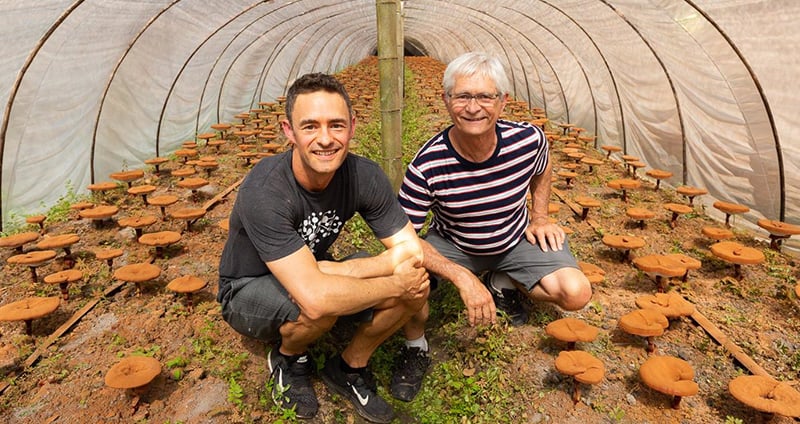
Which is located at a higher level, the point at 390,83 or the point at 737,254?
the point at 390,83

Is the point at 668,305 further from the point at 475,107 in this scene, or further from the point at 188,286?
the point at 188,286

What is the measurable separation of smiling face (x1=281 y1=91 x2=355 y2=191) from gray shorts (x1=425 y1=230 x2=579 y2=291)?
4.80ft

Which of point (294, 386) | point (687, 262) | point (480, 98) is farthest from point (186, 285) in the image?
point (687, 262)

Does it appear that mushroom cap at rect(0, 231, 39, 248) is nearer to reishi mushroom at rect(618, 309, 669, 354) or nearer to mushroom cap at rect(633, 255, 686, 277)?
reishi mushroom at rect(618, 309, 669, 354)

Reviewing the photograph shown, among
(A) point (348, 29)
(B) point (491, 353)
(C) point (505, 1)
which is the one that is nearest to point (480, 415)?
(B) point (491, 353)

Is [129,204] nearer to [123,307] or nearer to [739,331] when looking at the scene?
[123,307]

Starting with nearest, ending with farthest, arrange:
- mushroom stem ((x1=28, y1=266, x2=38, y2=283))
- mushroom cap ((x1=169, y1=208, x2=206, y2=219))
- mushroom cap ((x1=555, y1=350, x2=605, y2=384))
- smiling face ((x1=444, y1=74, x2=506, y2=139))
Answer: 1. mushroom cap ((x1=555, y1=350, x2=605, y2=384))
2. smiling face ((x1=444, y1=74, x2=506, y2=139))
3. mushroom stem ((x1=28, y1=266, x2=38, y2=283))
4. mushroom cap ((x1=169, y1=208, x2=206, y2=219))

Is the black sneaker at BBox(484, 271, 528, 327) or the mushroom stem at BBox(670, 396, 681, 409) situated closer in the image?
the mushroom stem at BBox(670, 396, 681, 409)

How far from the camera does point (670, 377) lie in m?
2.79

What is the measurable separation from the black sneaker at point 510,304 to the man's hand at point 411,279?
4.05 ft

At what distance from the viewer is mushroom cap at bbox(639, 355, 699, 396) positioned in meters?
2.67

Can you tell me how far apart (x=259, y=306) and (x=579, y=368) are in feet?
6.49

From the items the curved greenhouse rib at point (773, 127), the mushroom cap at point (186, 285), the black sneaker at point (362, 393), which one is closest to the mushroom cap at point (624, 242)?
the curved greenhouse rib at point (773, 127)

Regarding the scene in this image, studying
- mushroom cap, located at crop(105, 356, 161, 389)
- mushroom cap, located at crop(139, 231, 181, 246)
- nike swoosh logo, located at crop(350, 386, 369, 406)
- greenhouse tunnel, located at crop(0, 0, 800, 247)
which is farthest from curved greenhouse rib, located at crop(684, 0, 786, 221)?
mushroom cap, located at crop(139, 231, 181, 246)
